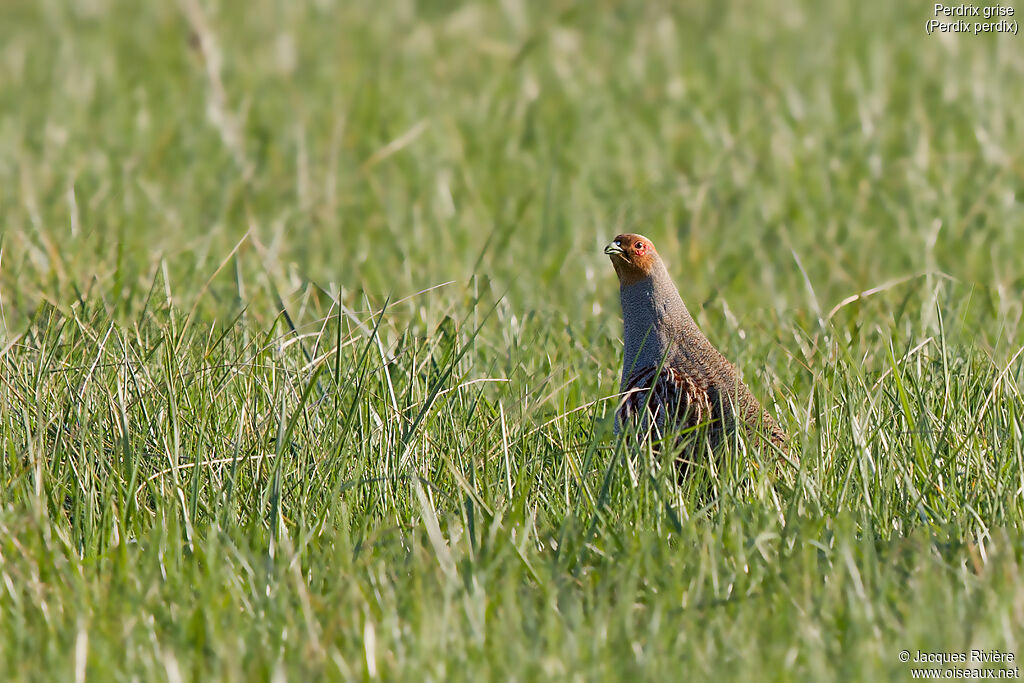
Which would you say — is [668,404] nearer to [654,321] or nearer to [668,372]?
[668,372]

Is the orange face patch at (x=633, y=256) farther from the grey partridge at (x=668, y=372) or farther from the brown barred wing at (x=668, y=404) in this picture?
the brown barred wing at (x=668, y=404)

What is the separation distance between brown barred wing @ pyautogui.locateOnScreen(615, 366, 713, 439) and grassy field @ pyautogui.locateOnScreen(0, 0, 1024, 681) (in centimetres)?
14

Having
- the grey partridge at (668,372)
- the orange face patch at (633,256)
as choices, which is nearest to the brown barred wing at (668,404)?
the grey partridge at (668,372)

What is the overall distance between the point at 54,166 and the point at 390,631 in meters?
5.54

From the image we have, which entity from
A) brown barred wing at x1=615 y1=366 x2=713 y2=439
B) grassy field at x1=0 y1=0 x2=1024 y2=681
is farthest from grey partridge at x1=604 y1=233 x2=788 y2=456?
grassy field at x1=0 y1=0 x2=1024 y2=681

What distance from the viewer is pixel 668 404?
384cm

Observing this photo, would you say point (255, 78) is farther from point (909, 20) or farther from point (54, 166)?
point (909, 20)

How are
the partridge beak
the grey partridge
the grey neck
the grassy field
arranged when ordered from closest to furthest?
the grassy field
the grey partridge
the grey neck
the partridge beak

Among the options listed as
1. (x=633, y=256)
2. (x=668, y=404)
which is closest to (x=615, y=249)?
(x=633, y=256)

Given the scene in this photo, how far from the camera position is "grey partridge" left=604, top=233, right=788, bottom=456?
3.76 m

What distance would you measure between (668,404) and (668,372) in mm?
121

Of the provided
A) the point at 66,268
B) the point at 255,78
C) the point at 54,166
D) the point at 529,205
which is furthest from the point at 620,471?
the point at 255,78

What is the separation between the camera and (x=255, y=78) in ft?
29.4

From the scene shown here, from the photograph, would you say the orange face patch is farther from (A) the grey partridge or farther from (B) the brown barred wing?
(B) the brown barred wing
